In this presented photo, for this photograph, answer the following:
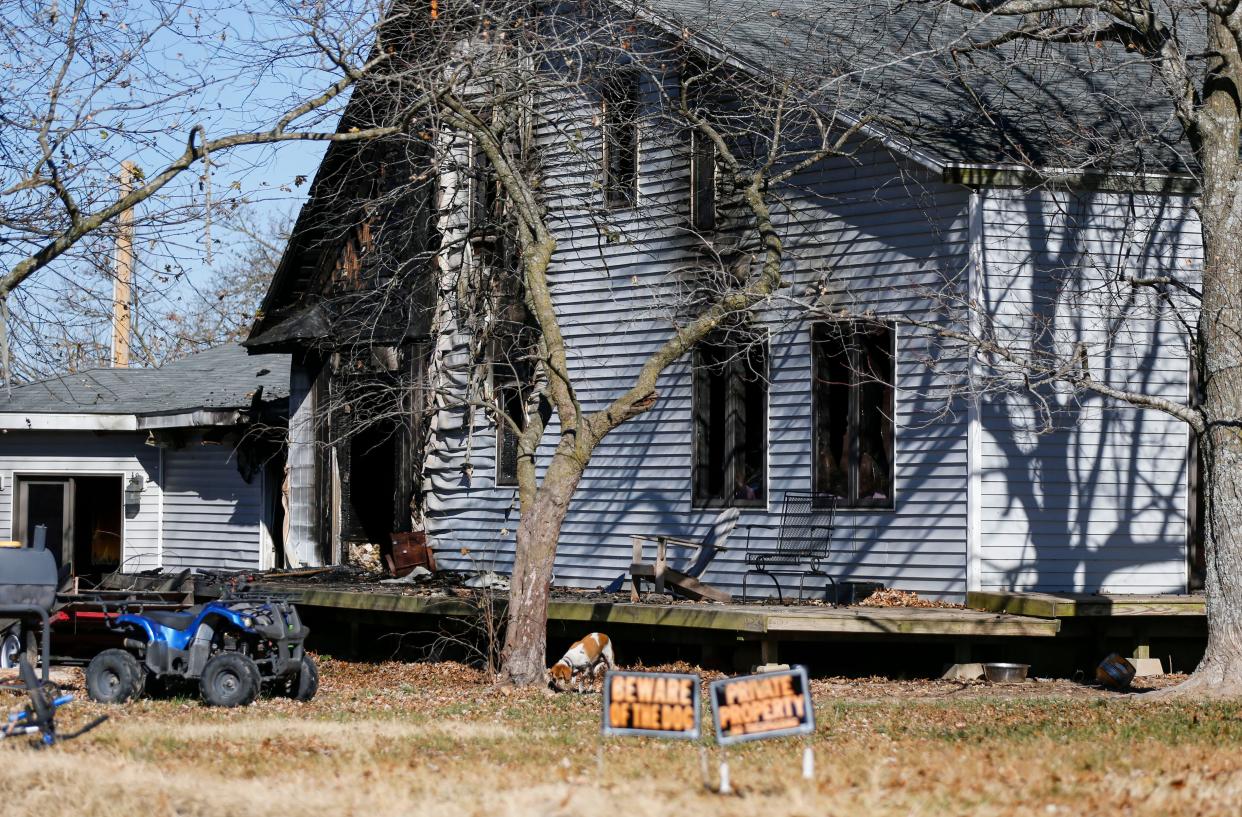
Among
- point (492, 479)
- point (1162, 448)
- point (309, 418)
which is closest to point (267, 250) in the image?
point (309, 418)

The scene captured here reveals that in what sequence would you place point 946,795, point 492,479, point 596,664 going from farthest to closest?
point 492,479 → point 596,664 → point 946,795

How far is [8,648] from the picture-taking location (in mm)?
15836

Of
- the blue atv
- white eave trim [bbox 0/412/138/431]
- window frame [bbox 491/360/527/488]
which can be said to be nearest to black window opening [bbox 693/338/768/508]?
window frame [bbox 491/360/527/488]

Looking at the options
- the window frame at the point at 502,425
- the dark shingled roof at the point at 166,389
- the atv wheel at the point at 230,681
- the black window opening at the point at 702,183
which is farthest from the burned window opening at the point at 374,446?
the atv wheel at the point at 230,681

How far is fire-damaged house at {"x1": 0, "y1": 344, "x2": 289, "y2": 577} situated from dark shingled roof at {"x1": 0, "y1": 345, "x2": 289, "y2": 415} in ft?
0.12

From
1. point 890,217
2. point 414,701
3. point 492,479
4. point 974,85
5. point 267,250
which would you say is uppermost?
point 267,250

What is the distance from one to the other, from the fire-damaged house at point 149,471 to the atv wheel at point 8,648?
7.26m

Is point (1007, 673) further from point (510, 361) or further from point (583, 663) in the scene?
point (510, 361)

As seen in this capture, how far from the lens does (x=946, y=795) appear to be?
7945 millimetres

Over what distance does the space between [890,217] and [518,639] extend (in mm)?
5541

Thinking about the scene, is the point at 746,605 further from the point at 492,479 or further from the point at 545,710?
the point at 492,479

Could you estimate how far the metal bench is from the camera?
51.7 feet

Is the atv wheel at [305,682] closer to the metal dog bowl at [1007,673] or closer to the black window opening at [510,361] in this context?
the black window opening at [510,361]

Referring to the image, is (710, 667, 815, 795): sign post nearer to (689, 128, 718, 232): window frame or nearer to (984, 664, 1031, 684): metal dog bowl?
(984, 664, 1031, 684): metal dog bowl
